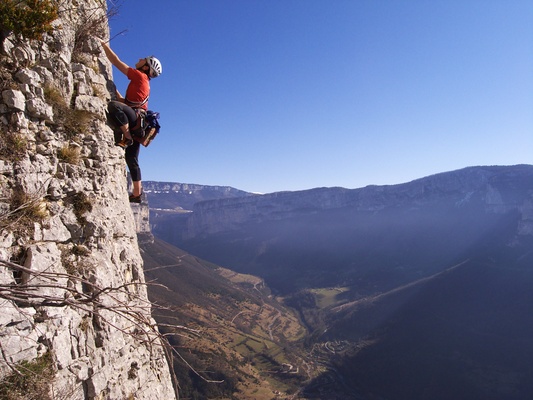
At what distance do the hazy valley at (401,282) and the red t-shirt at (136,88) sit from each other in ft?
125

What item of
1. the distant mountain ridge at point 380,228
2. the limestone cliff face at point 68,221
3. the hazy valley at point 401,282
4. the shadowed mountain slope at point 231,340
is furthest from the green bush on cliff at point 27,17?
the distant mountain ridge at point 380,228

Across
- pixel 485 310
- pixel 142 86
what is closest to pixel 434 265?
pixel 485 310

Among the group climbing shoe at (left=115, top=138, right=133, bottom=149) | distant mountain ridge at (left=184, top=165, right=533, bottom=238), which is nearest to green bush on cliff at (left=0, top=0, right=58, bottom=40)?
climbing shoe at (left=115, top=138, right=133, bottom=149)

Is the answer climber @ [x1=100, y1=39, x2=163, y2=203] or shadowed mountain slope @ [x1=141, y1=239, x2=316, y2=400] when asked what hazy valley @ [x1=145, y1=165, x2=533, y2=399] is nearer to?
shadowed mountain slope @ [x1=141, y1=239, x2=316, y2=400]

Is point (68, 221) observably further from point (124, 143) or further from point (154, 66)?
point (154, 66)

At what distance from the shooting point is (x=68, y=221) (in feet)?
13.4

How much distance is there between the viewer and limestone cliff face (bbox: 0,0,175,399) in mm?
3270

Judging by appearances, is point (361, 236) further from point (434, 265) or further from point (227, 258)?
point (227, 258)

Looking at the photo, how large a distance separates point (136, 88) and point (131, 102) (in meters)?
0.26

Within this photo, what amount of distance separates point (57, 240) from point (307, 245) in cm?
17605

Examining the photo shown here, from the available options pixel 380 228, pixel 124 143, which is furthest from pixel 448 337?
pixel 380 228

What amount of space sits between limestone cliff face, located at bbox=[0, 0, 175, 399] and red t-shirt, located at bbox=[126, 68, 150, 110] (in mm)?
480

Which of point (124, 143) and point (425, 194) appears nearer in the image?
point (124, 143)

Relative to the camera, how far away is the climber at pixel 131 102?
209 inches
